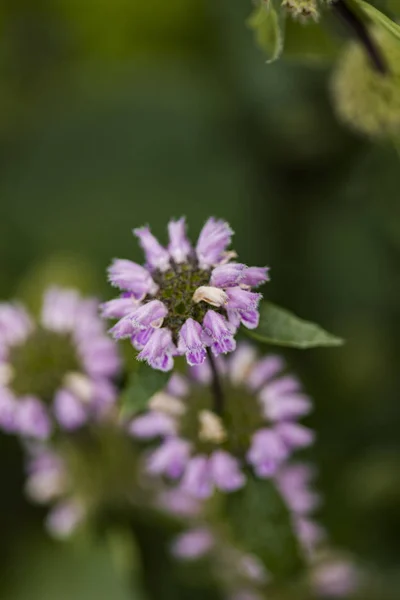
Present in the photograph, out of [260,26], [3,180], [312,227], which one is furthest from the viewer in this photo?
[3,180]

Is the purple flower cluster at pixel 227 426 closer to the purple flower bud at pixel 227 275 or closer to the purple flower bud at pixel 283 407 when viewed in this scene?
the purple flower bud at pixel 283 407

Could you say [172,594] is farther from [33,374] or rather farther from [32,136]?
[32,136]

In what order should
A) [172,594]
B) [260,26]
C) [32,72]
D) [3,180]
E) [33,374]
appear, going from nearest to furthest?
[260,26], [33,374], [172,594], [3,180], [32,72]

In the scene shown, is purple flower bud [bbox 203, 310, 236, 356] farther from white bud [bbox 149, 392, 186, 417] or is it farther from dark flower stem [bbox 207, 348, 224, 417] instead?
white bud [bbox 149, 392, 186, 417]

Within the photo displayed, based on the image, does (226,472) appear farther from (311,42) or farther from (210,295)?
(311,42)

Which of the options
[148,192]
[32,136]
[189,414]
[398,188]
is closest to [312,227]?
[148,192]

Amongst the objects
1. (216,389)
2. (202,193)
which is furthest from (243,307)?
(202,193)

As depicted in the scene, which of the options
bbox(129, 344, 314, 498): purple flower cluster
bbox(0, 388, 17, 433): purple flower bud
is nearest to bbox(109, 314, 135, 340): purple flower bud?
bbox(129, 344, 314, 498): purple flower cluster
